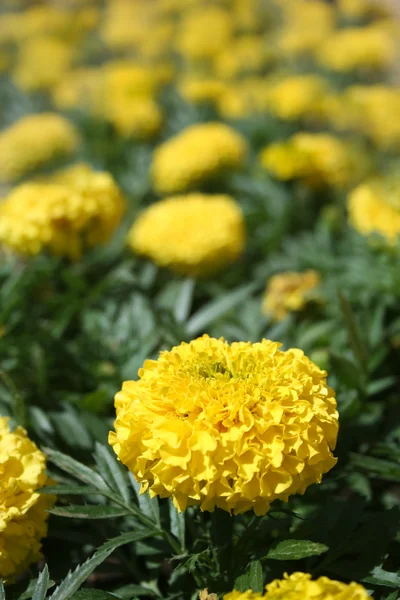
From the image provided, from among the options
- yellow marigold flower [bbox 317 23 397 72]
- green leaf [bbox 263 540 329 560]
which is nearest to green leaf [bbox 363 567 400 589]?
green leaf [bbox 263 540 329 560]

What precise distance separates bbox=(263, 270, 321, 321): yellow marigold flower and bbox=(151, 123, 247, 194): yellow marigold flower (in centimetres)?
110

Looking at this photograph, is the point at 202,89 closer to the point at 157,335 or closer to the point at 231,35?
the point at 231,35

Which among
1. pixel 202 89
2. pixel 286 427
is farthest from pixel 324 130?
pixel 286 427

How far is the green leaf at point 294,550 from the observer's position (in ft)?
3.45

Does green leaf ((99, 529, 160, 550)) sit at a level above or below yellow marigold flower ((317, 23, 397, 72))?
above

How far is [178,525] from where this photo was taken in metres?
1.27

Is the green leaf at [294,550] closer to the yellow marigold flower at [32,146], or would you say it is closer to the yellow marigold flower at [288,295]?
the yellow marigold flower at [288,295]

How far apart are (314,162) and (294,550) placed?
7.53 ft

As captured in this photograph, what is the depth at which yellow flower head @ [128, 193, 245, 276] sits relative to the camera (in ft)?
8.34

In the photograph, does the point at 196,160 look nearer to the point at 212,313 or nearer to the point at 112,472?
the point at 212,313

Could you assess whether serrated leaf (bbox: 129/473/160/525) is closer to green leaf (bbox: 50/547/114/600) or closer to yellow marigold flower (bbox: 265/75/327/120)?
green leaf (bbox: 50/547/114/600)

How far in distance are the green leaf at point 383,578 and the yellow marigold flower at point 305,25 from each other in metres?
5.28

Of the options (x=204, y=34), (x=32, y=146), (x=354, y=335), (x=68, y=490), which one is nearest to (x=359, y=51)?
(x=204, y=34)

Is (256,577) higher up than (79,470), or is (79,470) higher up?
(79,470)
